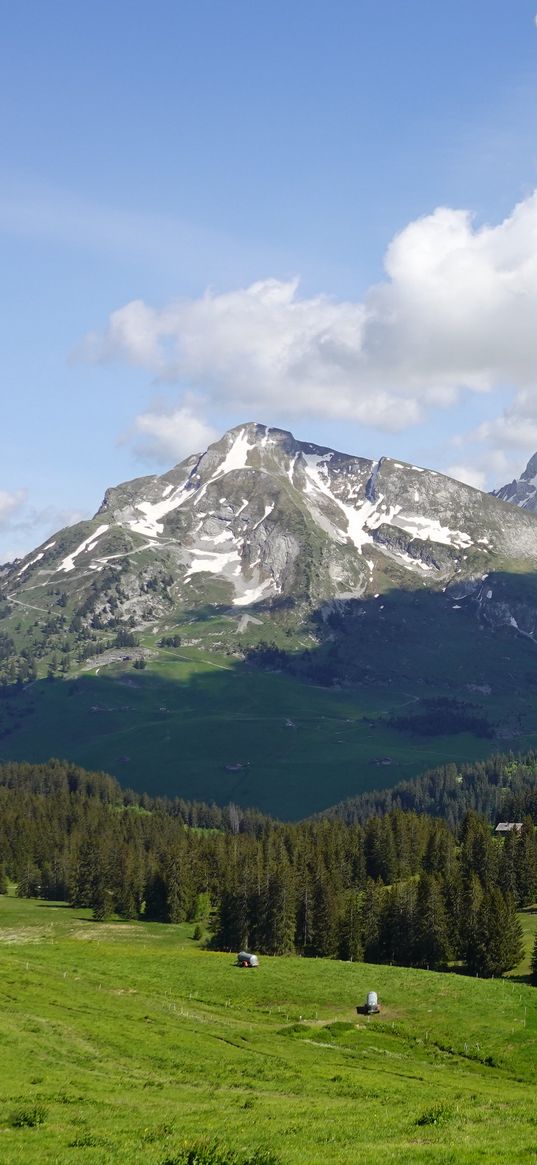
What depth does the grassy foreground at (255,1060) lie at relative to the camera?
32.2 metres

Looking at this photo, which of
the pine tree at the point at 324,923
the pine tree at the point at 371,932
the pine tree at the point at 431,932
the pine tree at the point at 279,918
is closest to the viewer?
the pine tree at the point at 431,932

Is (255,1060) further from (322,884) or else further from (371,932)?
(322,884)

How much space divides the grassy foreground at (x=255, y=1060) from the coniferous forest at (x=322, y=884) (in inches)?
539

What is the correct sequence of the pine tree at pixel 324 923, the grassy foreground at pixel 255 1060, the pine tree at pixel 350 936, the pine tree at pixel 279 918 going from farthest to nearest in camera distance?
the pine tree at pixel 279 918
the pine tree at pixel 324 923
the pine tree at pixel 350 936
the grassy foreground at pixel 255 1060

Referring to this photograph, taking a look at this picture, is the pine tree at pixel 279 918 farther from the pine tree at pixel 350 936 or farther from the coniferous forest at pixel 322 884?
the pine tree at pixel 350 936

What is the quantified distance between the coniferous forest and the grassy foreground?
539 inches

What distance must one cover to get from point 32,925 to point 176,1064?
9360 centimetres

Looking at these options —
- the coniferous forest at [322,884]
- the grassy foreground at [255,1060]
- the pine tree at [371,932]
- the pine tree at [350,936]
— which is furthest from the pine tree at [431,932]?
the grassy foreground at [255,1060]

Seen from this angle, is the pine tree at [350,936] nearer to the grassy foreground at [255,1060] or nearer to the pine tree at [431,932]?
the pine tree at [431,932]

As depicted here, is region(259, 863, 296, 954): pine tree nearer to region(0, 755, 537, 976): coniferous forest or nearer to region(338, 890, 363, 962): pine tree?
region(0, 755, 537, 976): coniferous forest

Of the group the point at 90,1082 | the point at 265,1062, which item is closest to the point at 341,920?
the point at 265,1062

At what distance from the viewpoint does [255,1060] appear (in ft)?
189

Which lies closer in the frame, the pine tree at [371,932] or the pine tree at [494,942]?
the pine tree at [494,942]

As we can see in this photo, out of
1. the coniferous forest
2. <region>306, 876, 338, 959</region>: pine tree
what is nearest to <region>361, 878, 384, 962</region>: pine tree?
the coniferous forest
